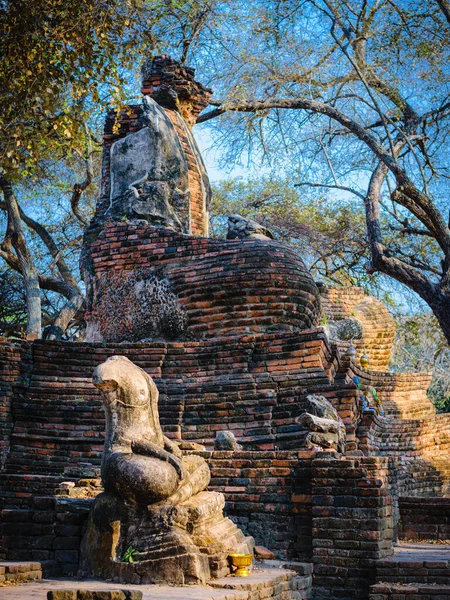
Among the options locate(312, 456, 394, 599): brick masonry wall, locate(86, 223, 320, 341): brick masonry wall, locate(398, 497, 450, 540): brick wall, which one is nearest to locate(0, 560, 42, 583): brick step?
locate(312, 456, 394, 599): brick masonry wall

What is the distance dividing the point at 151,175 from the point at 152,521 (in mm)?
8210

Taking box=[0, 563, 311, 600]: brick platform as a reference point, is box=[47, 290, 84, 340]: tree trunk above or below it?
above

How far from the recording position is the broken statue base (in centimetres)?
545

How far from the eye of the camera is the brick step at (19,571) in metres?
5.38

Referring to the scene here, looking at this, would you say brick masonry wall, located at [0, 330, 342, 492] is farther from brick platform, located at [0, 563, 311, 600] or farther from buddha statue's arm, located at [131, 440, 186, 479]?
buddha statue's arm, located at [131, 440, 186, 479]

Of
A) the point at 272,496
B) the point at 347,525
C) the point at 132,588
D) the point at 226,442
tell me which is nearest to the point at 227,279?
the point at 226,442

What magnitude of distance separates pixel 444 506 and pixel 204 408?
3.20 metres

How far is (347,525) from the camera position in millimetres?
6777

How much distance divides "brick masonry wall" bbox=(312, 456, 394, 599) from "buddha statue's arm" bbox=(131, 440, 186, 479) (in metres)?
1.50

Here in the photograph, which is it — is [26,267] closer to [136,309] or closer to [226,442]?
[136,309]

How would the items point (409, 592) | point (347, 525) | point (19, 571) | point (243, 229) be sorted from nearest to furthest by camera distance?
point (19, 571) → point (409, 592) → point (347, 525) → point (243, 229)

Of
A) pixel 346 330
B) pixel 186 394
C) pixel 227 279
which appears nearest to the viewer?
pixel 186 394

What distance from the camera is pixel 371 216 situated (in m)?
14.1

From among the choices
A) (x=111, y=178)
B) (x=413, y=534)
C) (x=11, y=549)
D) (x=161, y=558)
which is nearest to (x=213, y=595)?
(x=161, y=558)
